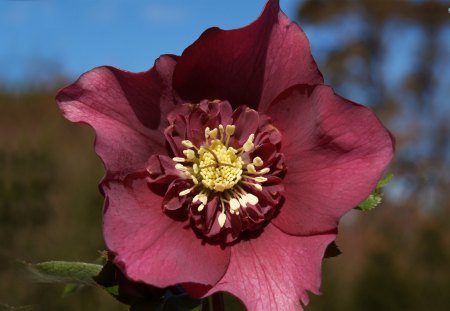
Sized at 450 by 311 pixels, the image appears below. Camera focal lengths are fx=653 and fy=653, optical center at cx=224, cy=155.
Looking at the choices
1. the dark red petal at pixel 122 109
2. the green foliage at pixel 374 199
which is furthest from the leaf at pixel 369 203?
the dark red petal at pixel 122 109

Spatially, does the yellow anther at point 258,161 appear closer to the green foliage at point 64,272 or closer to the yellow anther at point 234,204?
the yellow anther at point 234,204

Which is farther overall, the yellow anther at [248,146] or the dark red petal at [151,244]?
the yellow anther at [248,146]

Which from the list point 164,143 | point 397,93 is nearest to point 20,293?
point 164,143

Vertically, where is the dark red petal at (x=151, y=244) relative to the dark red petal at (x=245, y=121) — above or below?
below

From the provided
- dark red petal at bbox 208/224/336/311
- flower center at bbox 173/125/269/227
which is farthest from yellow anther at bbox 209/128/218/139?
dark red petal at bbox 208/224/336/311

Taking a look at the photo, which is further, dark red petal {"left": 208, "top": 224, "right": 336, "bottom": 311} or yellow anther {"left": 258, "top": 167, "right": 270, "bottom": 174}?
yellow anther {"left": 258, "top": 167, "right": 270, "bottom": 174}

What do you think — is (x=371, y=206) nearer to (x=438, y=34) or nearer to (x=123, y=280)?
(x=123, y=280)

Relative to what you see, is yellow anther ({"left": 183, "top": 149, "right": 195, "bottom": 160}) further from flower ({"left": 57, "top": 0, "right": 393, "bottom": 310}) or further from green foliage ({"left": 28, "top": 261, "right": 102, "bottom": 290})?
green foliage ({"left": 28, "top": 261, "right": 102, "bottom": 290})

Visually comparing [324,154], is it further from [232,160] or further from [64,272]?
[64,272]
